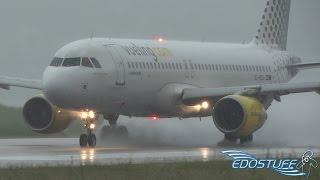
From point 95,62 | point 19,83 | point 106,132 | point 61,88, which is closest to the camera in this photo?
point 61,88

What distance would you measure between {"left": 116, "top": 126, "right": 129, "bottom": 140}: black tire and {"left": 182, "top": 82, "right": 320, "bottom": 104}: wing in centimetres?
302

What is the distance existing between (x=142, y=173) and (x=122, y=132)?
799 inches

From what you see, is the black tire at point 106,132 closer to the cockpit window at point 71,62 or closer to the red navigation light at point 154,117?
the red navigation light at point 154,117

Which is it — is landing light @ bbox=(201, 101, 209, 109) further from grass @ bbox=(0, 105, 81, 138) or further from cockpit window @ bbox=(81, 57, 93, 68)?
grass @ bbox=(0, 105, 81, 138)

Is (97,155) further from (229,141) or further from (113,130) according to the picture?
(229,141)

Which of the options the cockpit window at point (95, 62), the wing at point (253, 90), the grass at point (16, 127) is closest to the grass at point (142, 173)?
the cockpit window at point (95, 62)

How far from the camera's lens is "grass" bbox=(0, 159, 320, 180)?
2178cm

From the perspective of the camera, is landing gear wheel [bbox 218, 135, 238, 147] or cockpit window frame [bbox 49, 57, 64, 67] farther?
landing gear wheel [bbox 218, 135, 238, 147]

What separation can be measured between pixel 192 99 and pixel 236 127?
3.50 metres

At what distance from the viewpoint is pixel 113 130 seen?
42.5m

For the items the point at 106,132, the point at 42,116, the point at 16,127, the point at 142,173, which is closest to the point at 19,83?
the point at 42,116

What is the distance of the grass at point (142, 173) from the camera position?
71.5ft

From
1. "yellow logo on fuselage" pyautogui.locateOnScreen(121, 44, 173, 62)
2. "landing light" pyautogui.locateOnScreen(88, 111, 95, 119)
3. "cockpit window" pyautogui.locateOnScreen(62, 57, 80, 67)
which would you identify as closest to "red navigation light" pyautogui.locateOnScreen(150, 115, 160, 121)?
"yellow logo on fuselage" pyautogui.locateOnScreen(121, 44, 173, 62)

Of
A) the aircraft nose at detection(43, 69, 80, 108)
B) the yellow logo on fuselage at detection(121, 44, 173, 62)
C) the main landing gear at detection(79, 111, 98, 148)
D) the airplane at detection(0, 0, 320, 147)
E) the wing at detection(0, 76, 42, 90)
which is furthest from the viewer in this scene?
the wing at detection(0, 76, 42, 90)
